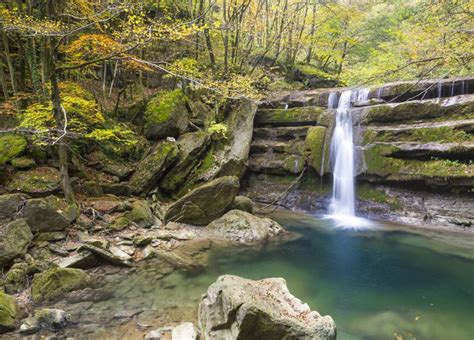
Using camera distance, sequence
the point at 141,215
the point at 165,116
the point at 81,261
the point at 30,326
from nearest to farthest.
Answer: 1. the point at 30,326
2. the point at 81,261
3. the point at 141,215
4. the point at 165,116

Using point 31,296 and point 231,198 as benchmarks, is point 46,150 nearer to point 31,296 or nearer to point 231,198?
point 31,296

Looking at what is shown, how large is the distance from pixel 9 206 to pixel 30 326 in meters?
3.49

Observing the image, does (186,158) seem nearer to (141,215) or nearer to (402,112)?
(141,215)

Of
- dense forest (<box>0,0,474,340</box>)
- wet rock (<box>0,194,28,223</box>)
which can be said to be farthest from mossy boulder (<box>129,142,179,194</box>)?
wet rock (<box>0,194,28,223</box>)

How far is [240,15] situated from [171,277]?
1160cm

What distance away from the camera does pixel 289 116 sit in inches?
566

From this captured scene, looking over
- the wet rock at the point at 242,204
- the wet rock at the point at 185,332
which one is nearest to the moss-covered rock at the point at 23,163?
the wet rock at the point at 242,204

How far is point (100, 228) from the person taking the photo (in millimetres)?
8195

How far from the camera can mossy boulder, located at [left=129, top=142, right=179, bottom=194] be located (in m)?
10.5

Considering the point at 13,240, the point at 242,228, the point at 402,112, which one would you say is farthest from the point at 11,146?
the point at 402,112

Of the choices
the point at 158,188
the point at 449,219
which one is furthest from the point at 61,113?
the point at 449,219

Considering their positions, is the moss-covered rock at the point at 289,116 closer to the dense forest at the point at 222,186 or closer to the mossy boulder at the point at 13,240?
the dense forest at the point at 222,186

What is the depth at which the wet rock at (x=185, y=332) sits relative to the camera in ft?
14.4

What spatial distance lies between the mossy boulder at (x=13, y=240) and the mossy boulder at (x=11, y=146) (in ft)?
7.85
